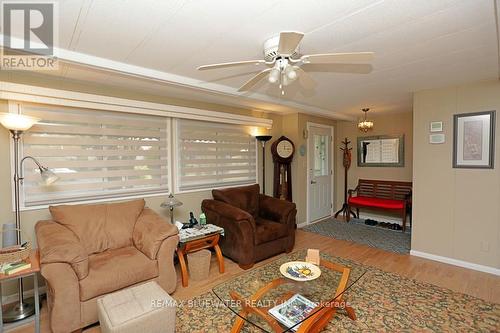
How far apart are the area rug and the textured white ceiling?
190 cm

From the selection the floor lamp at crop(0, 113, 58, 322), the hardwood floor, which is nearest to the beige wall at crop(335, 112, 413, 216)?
the hardwood floor

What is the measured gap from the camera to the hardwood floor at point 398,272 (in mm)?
2484

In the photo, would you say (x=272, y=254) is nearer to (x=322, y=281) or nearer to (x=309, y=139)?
(x=322, y=281)

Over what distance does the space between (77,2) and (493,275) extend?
470 cm

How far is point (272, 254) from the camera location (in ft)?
10.9

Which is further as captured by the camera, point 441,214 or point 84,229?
point 441,214

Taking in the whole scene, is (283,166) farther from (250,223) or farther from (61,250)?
(61,250)

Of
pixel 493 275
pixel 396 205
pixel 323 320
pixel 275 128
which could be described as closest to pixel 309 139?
pixel 275 128

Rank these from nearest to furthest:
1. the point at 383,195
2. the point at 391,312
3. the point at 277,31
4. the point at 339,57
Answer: the point at 339,57 → the point at 277,31 → the point at 391,312 → the point at 383,195

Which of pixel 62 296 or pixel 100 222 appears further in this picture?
pixel 100 222

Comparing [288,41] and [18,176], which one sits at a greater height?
[288,41]

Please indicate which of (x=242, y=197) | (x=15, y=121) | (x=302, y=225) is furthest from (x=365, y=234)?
(x=15, y=121)

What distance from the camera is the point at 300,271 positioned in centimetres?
201

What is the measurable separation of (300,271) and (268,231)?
1.23 m
